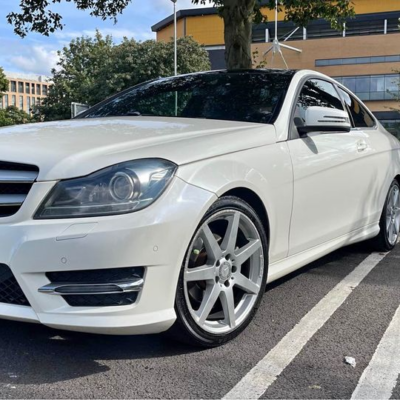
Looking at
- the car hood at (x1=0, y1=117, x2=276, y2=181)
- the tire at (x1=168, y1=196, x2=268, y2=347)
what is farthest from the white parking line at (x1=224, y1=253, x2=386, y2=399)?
the car hood at (x1=0, y1=117, x2=276, y2=181)

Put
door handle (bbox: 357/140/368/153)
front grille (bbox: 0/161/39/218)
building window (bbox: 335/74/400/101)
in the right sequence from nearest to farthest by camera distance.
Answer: front grille (bbox: 0/161/39/218) → door handle (bbox: 357/140/368/153) → building window (bbox: 335/74/400/101)

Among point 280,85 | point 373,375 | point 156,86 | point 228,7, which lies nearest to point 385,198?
point 280,85

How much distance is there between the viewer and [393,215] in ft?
17.1

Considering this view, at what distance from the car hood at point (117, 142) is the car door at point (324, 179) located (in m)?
0.38

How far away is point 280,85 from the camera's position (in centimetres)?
375

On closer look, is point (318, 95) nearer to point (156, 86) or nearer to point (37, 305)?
point (156, 86)

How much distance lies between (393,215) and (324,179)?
1953mm

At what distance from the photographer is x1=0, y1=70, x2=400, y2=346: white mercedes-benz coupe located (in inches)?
91.6

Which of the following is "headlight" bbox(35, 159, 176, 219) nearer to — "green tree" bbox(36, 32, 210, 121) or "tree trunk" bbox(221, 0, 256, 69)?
"tree trunk" bbox(221, 0, 256, 69)

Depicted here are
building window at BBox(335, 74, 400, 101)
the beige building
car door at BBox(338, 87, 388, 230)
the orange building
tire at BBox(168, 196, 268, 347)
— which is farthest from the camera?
the beige building

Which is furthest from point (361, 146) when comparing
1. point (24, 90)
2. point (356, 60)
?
point (24, 90)

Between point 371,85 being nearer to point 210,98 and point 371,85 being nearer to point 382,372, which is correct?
point 210,98

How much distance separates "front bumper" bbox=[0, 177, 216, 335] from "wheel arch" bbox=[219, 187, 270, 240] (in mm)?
503

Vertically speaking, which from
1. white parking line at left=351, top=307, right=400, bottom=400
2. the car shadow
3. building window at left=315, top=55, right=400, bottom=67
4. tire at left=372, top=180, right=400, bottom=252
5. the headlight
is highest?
building window at left=315, top=55, right=400, bottom=67
